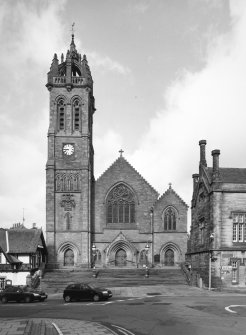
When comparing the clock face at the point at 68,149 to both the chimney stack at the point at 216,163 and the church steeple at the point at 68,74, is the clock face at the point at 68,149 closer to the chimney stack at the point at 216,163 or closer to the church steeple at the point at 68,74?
the church steeple at the point at 68,74

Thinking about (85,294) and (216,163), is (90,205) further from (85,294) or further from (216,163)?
(85,294)

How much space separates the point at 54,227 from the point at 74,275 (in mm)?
9594

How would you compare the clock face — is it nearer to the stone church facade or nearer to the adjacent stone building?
the stone church facade

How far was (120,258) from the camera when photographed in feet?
196

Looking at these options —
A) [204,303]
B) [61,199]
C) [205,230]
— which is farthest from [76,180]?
[204,303]

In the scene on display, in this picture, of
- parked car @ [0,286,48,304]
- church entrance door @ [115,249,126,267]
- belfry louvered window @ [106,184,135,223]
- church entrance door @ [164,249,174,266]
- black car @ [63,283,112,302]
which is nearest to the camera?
black car @ [63,283,112,302]

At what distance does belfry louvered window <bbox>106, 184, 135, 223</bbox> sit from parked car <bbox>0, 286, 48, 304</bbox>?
29.3 metres

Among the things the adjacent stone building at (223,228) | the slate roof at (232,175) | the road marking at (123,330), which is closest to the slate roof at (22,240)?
the adjacent stone building at (223,228)

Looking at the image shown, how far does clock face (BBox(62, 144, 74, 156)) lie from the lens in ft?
196

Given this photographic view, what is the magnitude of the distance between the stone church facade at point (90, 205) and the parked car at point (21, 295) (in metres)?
24.4

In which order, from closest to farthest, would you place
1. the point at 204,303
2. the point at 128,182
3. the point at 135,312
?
the point at 135,312 → the point at 204,303 → the point at 128,182

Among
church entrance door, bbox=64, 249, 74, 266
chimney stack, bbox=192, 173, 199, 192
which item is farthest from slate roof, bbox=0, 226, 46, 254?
chimney stack, bbox=192, 173, 199, 192

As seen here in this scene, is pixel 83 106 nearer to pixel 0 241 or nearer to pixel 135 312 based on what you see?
pixel 0 241

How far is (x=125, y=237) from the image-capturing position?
5941 centimetres
